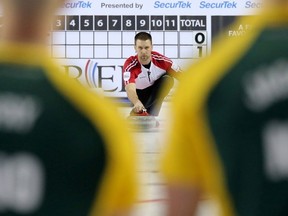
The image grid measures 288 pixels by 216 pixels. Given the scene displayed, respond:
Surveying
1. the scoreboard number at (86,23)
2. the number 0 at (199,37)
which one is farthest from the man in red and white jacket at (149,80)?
the scoreboard number at (86,23)

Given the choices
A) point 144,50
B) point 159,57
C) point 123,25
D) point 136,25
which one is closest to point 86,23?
point 123,25

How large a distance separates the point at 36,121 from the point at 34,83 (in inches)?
2.2

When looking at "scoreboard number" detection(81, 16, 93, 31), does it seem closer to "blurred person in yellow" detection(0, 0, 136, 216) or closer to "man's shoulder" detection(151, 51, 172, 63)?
"man's shoulder" detection(151, 51, 172, 63)

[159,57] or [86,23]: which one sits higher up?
[86,23]

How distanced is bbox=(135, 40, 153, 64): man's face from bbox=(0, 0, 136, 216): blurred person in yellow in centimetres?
1145

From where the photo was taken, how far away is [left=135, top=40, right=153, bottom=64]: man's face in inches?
501

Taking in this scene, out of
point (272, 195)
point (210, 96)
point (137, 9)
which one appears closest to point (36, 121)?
point (210, 96)

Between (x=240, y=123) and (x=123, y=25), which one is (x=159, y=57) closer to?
(x=123, y=25)

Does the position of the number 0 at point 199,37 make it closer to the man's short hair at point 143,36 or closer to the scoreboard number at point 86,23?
the man's short hair at point 143,36

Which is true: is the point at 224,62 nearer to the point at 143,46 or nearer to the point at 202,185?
the point at 202,185

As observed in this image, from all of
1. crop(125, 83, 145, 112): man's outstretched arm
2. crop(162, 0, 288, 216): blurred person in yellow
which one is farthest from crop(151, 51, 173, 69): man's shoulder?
crop(162, 0, 288, 216): blurred person in yellow

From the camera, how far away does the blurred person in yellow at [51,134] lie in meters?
1.26

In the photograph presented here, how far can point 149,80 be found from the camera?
41.6 feet

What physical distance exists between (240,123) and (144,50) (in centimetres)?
1163
